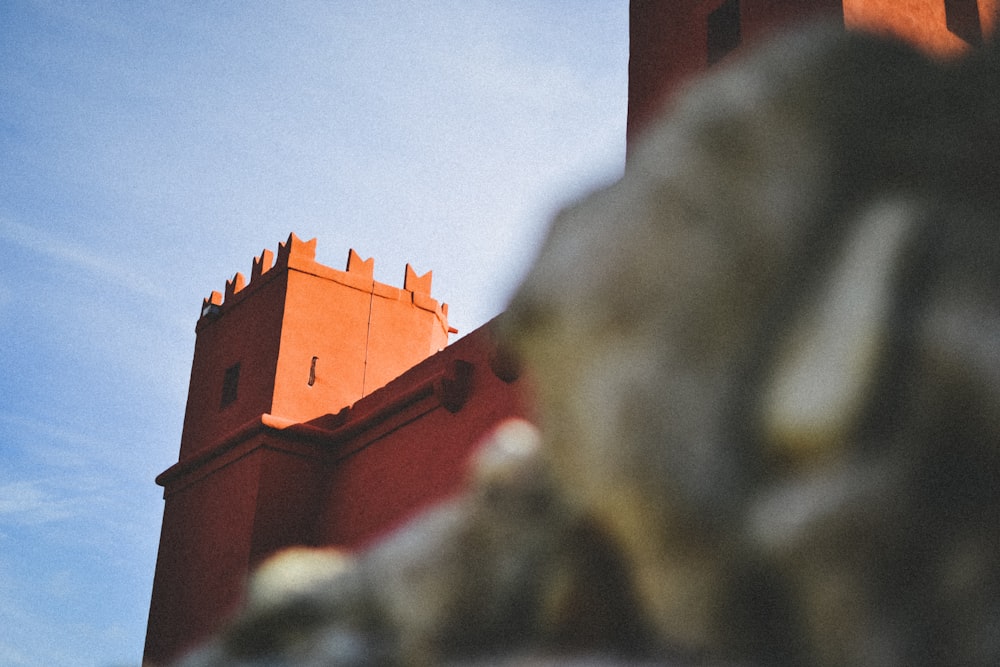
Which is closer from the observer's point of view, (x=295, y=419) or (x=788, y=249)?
(x=788, y=249)

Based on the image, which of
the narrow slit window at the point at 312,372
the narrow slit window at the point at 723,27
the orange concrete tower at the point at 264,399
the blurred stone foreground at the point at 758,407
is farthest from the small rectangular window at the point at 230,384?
the blurred stone foreground at the point at 758,407

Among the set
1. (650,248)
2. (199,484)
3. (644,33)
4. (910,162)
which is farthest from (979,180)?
(199,484)

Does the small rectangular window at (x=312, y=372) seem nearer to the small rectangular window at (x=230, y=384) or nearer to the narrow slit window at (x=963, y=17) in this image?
the small rectangular window at (x=230, y=384)

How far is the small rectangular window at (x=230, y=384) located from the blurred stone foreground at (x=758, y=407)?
342 inches

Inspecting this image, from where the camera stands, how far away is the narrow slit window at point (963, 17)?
509cm

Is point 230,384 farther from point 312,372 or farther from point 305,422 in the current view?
point 305,422

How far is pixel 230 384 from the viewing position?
9.27 metres

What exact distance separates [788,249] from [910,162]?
105 mm

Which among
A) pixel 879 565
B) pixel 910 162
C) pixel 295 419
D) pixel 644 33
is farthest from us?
pixel 295 419

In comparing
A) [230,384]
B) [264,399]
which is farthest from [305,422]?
[230,384]

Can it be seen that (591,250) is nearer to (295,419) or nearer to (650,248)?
(650,248)

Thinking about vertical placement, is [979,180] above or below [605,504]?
above

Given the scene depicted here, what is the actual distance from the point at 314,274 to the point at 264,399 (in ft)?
4.20

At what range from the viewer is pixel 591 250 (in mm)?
642
